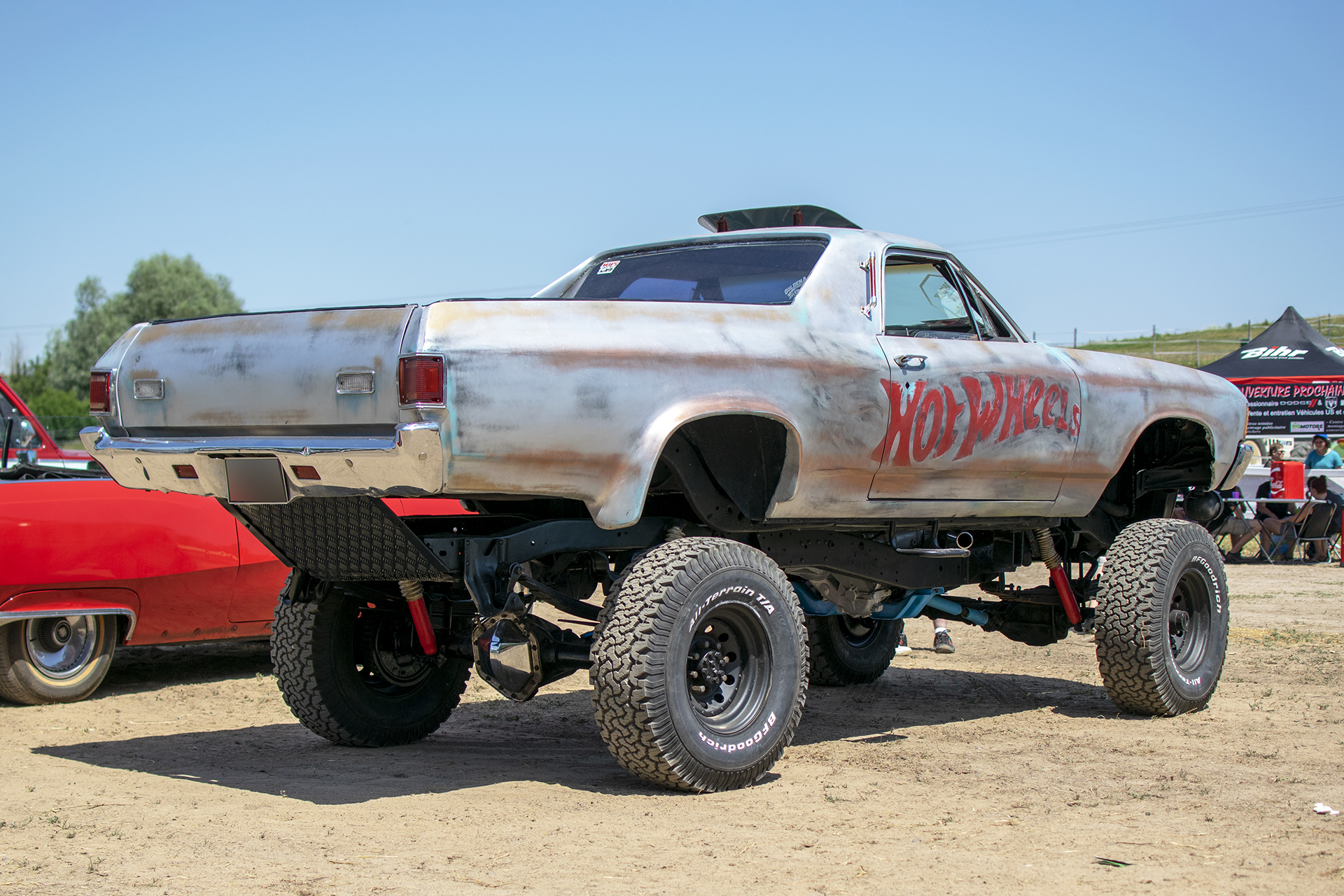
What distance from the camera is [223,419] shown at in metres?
4.48

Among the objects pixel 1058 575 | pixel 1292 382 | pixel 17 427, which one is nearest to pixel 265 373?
pixel 1058 575

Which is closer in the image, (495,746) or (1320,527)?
(495,746)

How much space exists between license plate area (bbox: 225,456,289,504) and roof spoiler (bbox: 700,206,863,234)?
2716 millimetres

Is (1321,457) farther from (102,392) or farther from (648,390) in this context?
(102,392)

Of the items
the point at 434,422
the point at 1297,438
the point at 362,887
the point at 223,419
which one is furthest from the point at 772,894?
the point at 1297,438

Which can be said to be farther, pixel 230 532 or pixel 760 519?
pixel 230 532

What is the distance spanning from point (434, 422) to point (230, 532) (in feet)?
12.8

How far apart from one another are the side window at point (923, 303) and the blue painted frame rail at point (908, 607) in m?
1.25

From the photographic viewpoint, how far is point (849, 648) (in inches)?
305

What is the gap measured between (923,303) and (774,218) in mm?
863

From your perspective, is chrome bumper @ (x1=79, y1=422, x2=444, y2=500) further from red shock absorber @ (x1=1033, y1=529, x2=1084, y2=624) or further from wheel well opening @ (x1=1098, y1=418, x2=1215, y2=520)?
wheel well opening @ (x1=1098, y1=418, x2=1215, y2=520)

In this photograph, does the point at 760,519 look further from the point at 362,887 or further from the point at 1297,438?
the point at 1297,438

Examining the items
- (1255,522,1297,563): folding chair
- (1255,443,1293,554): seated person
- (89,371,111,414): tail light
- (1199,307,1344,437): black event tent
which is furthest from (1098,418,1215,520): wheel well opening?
(1199,307,1344,437): black event tent

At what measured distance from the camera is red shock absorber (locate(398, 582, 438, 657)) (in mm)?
5203
